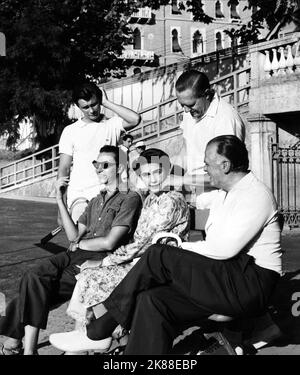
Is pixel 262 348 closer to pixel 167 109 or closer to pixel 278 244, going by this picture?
pixel 278 244

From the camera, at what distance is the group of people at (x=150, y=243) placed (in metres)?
4.07

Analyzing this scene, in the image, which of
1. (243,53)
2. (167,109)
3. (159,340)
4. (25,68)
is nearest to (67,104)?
(25,68)

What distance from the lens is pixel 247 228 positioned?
4.09 meters

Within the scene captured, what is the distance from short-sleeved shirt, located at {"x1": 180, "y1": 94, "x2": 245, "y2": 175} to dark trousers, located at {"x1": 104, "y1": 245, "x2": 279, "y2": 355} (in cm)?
121

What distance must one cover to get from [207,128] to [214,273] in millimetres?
1440

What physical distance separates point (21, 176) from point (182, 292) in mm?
20841

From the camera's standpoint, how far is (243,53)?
26.4 meters

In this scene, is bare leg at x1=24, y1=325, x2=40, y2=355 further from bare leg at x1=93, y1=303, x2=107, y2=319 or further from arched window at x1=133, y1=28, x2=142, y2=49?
arched window at x1=133, y1=28, x2=142, y2=49

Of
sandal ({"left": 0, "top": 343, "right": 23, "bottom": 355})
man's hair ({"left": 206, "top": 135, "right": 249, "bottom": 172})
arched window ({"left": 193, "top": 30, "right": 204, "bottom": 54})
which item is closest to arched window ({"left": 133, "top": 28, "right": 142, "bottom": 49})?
arched window ({"left": 193, "top": 30, "right": 204, "bottom": 54})

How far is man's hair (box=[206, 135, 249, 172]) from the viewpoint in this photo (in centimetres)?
423

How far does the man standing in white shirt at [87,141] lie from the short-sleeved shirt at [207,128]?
697mm

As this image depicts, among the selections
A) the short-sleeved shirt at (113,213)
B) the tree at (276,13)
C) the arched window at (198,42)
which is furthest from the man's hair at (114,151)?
the arched window at (198,42)

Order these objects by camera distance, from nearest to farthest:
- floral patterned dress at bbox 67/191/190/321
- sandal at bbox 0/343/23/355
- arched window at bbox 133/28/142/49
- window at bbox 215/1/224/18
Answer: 1. floral patterned dress at bbox 67/191/190/321
2. sandal at bbox 0/343/23/355
3. arched window at bbox 133/28/142/49
4. window at bbox 215/1/224/18

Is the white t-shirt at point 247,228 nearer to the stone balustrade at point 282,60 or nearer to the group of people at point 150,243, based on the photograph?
the group of people at point 150,243
